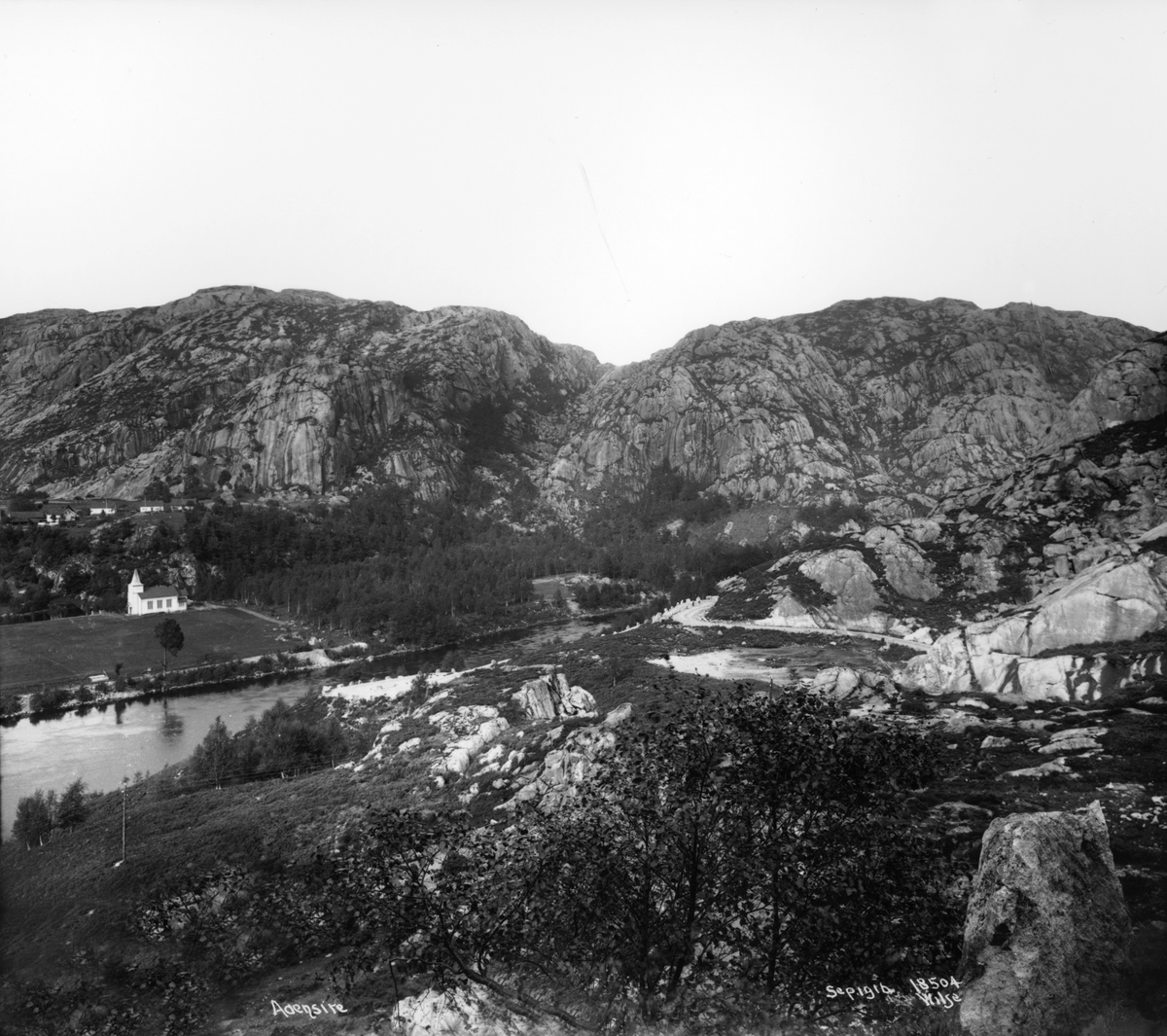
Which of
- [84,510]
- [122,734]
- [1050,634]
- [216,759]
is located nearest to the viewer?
[1050,634]

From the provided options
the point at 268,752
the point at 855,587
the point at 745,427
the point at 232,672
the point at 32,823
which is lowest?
the point at 232,672

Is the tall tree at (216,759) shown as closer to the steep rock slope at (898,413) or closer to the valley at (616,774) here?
the valley at (616,774)

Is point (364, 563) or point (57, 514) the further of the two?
point (364, 563)

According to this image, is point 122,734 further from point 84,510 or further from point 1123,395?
point 84,510

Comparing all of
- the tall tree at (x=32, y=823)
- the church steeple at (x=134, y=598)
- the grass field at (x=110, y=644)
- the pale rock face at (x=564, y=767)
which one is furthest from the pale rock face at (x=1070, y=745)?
the church steeple at (x=134, y=598)

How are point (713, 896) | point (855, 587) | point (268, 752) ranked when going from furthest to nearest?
1. point (855, 587)
2. point (268, 752)
3. point (713, 896)
